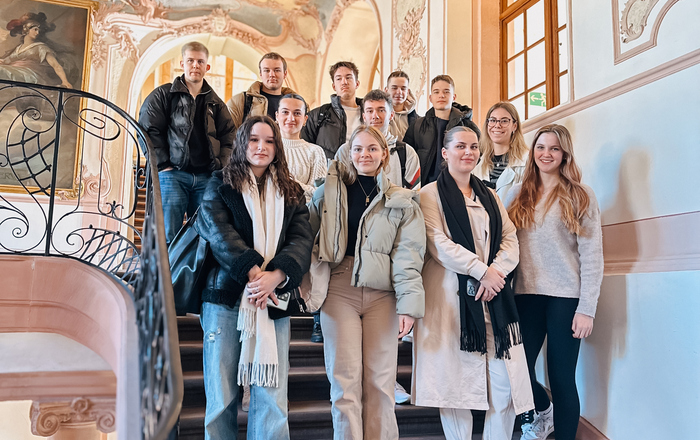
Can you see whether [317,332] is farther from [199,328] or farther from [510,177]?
[510,177]

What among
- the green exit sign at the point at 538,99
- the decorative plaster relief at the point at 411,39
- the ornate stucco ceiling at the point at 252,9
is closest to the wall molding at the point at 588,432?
the green exit sign at the point at 538,99

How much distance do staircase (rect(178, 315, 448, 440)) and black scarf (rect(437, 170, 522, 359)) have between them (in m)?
0.75

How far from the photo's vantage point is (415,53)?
722 centimetres

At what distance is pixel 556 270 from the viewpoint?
125 inches

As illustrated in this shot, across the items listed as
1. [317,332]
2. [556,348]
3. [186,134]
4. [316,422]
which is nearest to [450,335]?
[556,348]

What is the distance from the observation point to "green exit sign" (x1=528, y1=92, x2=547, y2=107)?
518 centimetres

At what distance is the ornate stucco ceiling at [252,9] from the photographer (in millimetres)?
10047

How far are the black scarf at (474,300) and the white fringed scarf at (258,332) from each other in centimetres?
91

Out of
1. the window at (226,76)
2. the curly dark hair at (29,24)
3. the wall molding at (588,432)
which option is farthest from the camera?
the window at (226,76)

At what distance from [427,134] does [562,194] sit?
1339mm

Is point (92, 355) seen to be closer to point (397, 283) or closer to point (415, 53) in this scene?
point (397, 283)

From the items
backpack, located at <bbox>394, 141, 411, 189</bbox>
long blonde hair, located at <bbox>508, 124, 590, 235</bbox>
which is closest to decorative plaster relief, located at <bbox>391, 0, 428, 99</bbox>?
backpack, located at <bbox>394, 141, 411, 189</bbox>

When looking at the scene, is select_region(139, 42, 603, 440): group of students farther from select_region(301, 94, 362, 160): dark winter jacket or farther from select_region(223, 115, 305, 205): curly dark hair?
select_region(301, 94, 362, 160): dark winter jacket

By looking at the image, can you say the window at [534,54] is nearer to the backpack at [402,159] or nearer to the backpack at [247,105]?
the backpack at [402,159]
